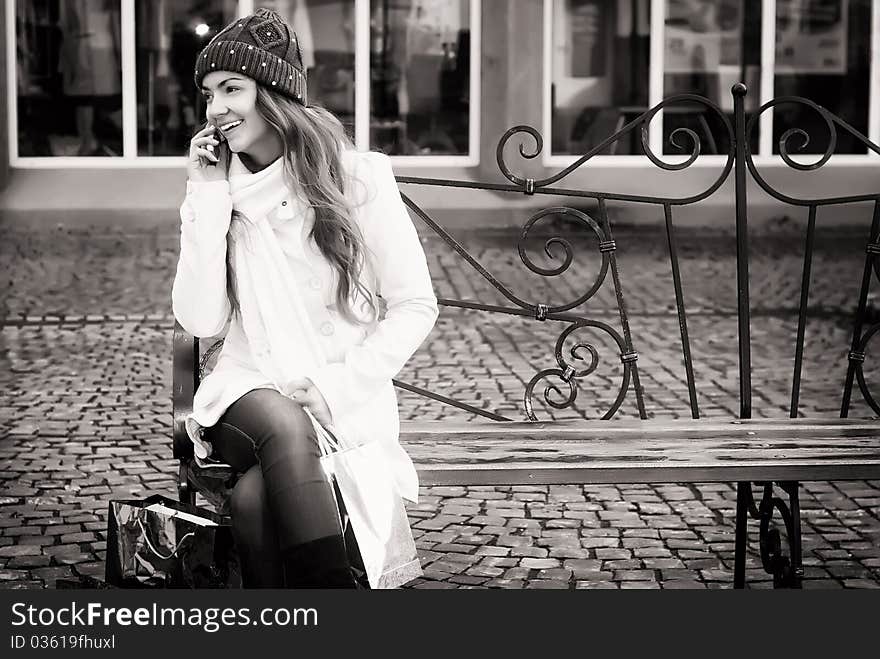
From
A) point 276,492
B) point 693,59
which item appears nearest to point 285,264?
point 276,492

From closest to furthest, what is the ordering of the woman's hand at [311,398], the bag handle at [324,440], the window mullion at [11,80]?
the bag handle at [324,440] < the woman's hand at [311,398] < the window mullion at [11,80]

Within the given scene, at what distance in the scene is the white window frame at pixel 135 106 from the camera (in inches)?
525

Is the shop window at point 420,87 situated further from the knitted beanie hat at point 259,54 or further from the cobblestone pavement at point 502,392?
the knitted beanie hat at point 259,54

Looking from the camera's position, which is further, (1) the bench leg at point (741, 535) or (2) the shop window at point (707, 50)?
(2) the shop window at point (707, 50)

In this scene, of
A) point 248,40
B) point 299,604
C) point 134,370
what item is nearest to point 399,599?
point 299,604

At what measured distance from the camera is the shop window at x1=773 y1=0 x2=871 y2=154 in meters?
14.0

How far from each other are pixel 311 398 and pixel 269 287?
1.05 ft

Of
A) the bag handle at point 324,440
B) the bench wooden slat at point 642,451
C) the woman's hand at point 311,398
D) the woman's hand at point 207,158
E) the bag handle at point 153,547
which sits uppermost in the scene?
the woman's hand at point 207,158

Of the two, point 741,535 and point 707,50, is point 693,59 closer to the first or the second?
point 707,50

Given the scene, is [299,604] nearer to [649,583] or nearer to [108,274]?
[649,583]

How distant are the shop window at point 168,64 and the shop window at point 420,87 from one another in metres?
1.46

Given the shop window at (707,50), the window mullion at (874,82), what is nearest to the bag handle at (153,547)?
the shop window at (707,50)

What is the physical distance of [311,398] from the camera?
12.3 ft

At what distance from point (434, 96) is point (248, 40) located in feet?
32.8
